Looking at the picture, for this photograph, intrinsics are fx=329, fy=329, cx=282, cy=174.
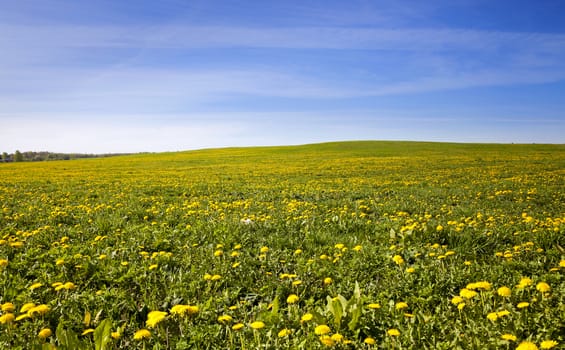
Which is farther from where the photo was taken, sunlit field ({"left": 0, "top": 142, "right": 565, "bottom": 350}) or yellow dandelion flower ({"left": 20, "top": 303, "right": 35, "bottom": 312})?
yellow dandelion flower ({"left": 20, "top": 303, "right": 35, "bottom": 312})

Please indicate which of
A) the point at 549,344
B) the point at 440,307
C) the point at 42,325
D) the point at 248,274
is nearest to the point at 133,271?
the point at 42,325

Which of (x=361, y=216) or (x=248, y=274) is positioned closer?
(x=248, y=274)

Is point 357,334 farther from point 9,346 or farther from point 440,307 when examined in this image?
point 9,346

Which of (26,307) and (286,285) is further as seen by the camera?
(286,285)

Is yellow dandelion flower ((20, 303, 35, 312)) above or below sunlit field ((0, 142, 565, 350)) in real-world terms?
above

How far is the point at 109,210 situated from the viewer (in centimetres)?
1047

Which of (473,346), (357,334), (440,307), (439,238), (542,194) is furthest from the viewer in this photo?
(542,194)

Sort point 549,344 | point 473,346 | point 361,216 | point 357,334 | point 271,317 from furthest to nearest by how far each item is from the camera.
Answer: point 361,216 → point 271,317 → point 357,334 → point 473,346 → point 549,344

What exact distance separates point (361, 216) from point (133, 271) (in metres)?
5.54

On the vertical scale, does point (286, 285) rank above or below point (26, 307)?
below

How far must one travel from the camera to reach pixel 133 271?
4758 mm

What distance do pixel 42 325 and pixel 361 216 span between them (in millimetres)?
6710

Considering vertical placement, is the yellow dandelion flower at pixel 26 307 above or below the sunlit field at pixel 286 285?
above

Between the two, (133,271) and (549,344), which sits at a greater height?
(549,344)
